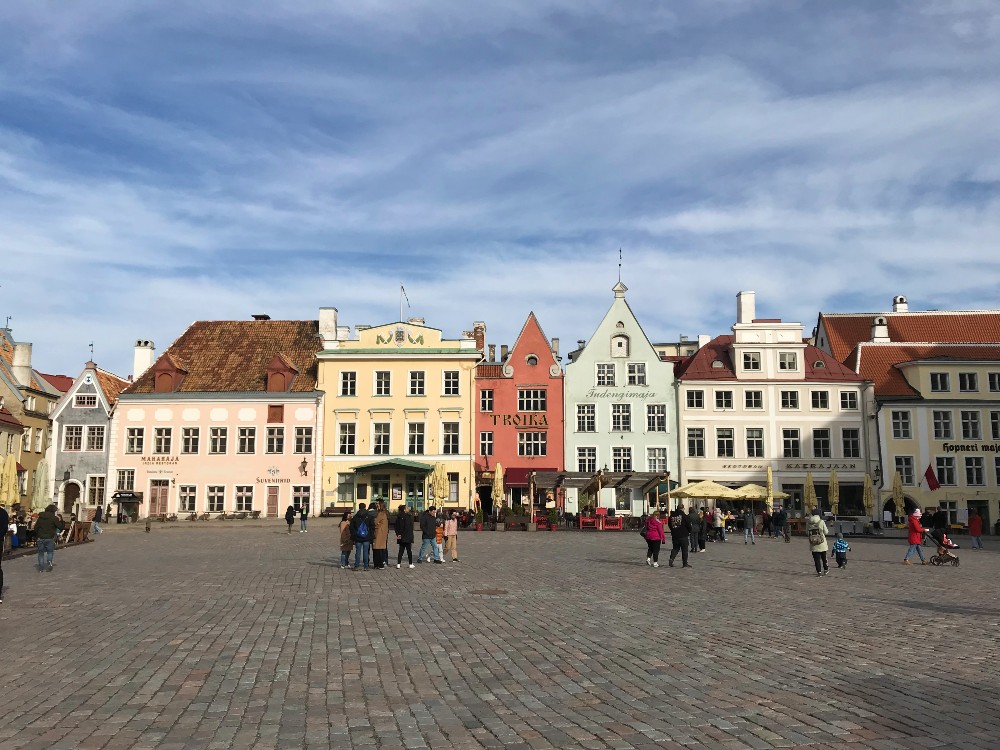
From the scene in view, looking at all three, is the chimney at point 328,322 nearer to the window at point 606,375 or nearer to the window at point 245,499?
the window at point 245,499

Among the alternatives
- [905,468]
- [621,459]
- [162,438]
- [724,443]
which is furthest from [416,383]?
[905,468]

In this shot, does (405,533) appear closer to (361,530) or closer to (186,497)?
(361,530)

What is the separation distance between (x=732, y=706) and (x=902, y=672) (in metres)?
2.48

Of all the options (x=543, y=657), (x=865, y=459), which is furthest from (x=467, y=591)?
(x=865, y=459)

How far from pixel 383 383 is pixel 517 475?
374 inches

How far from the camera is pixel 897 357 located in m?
53.6

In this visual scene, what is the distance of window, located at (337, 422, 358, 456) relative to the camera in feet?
170

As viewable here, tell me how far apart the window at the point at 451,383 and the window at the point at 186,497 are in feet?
50.5

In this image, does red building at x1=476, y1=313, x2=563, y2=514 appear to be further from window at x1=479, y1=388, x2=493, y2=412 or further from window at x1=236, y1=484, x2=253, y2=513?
window at x1=236, y1=484, x2=253, y2=513

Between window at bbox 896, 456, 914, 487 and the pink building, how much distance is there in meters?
32.4

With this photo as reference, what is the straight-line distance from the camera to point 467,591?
16.4 meters

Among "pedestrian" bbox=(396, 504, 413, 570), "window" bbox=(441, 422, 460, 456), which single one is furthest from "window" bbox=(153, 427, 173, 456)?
"pedestrian" bbox=(396, 504, 413, 570)

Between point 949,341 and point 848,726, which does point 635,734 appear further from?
point 949,341

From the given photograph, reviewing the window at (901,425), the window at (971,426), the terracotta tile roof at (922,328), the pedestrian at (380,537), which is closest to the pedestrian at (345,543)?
the pedestrian at (380,537)
